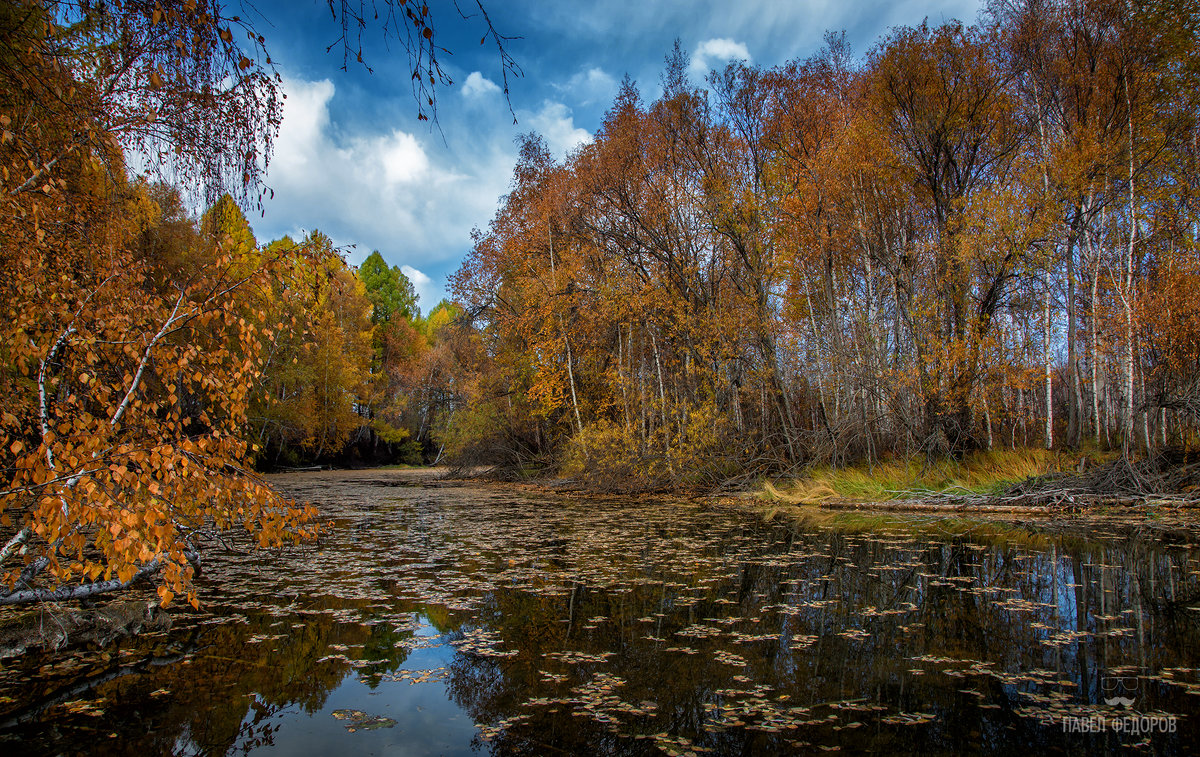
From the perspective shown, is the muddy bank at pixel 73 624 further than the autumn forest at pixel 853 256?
No

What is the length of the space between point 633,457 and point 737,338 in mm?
3996

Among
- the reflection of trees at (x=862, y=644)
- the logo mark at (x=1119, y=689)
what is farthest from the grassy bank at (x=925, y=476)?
the logo mark at (x=1119, y=689)

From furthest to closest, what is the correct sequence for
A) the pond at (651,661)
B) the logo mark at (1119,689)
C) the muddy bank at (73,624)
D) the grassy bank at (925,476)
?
the grassy bank at (925,476) < the muddy bank at (73,624) < the logo mark at (1119,689) < the pond at (651,661)

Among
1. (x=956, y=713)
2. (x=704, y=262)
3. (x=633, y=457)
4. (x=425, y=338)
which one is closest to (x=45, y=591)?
(x=956, y=713)

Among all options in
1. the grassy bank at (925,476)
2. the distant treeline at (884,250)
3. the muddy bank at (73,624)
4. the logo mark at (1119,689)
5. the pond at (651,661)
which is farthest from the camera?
the distant treeline at (884,250)

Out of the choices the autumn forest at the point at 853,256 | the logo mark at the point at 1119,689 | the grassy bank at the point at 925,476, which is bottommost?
the logo mark at the point at 1119,689

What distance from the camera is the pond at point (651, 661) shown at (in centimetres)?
244

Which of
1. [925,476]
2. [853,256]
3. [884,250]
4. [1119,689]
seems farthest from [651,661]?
[853,256]

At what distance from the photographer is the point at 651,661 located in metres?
3.28

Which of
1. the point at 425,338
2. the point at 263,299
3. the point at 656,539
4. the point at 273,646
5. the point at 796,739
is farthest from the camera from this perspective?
the point at 425,338

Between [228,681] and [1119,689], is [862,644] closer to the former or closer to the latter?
[1119,689]

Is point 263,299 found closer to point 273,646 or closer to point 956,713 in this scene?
point 273,646

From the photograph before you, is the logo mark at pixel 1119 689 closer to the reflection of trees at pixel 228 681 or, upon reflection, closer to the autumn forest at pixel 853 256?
the reflection of trees at pixel 228 681

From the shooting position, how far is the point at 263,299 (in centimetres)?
405
